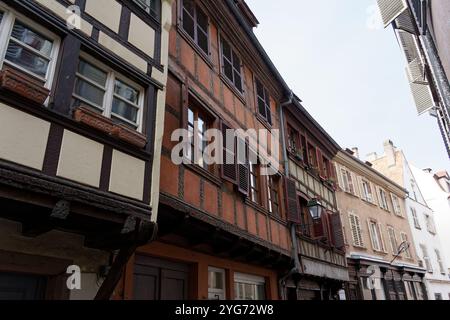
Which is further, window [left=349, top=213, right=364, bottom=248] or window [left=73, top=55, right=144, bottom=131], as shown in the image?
window [left=349, top=213, right=364, bottom=248]

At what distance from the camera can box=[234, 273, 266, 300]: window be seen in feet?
24.8

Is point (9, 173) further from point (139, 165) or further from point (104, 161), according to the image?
point (139, 165)

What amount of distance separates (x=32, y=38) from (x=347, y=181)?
616 inches

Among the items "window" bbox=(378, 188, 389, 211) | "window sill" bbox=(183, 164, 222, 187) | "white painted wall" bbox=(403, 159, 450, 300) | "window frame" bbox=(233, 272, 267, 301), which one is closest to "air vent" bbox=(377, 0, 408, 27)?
"window sill" bbox=(183, 164, 222, 187)

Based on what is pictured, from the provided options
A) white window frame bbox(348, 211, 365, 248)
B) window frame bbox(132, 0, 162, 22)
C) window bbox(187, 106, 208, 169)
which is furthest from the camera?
white window frame bbox(348, 211, 365, 248)

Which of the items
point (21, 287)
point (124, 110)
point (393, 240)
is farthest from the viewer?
point (393, 240)

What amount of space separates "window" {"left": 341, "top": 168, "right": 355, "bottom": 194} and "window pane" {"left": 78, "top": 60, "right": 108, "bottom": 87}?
1390cm

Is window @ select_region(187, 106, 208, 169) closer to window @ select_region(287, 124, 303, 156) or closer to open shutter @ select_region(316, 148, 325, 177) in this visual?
window @ select_region(287, 124, 303, 156)

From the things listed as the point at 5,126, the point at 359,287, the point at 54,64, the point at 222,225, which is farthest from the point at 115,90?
the point at 359,287

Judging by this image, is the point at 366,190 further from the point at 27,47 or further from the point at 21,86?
the point at 21,86

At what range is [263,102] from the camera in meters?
10.5

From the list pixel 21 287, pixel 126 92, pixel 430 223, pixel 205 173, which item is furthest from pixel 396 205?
pixel 21 287

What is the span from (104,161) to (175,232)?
1946mm

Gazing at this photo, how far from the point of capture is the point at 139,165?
4.48 m
